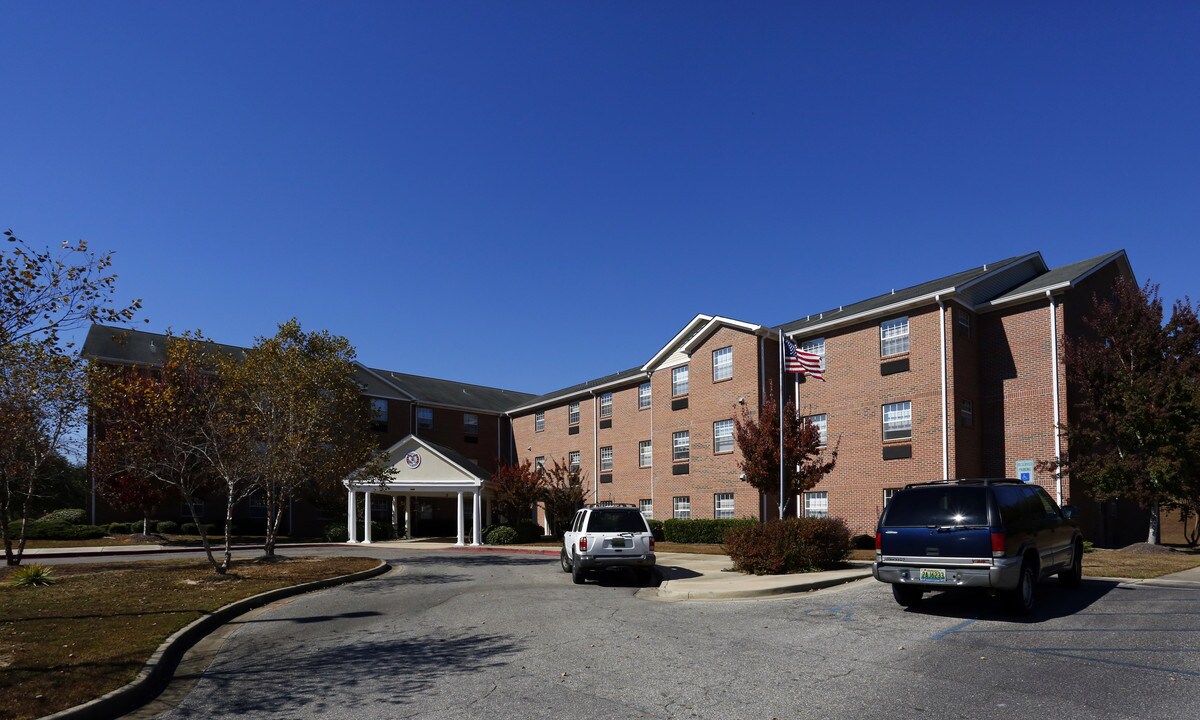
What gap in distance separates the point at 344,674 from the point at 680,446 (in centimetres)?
2686

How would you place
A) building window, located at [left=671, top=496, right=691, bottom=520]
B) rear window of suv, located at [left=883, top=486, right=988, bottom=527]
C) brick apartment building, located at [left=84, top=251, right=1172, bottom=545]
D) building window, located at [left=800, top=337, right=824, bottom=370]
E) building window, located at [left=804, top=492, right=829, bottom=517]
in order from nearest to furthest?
rear window of suv, located at [left=883, top=486, right=988, bottom=527], brick apartment building, located at [left=84, top=251, right=1172, bottom=545], building window, located at [left=804, top=492, right=829, bottom=517], building window, located at [left=800, top=337, right=824, bottom=370], building window, located at [left=671, top=496, right=691, bottom=520]

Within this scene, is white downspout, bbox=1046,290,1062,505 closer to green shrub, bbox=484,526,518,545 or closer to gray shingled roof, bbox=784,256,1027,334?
gray shingled roof, bbox=784,256,1027,334

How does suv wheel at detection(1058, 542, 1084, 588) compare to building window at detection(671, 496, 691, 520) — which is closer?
suv wheel at detection(1058, 542, 1084, 588)

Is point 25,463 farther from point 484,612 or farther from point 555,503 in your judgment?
point 555,503

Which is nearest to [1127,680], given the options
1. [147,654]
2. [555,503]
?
[147,654]

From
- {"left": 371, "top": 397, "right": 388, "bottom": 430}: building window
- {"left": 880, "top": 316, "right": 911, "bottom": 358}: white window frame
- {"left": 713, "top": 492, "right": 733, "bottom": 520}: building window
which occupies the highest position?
{"left": 880, "top": 316, "right": 911, "bottom": 358}: white window frame

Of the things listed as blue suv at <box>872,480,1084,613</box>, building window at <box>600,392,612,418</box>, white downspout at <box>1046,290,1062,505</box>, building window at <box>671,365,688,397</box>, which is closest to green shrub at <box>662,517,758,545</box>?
building window at <box>671,365,688,397</box>

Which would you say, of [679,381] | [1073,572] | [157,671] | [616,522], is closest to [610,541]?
[616,522]

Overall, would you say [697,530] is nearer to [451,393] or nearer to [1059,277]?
[1059,277]

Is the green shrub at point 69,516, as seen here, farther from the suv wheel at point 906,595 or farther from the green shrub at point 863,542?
the suv wheel at point 906,595

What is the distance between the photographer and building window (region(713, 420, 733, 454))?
31.2 m

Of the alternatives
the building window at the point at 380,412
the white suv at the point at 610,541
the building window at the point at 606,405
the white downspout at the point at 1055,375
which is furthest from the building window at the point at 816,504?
the building window at the point at 380,412

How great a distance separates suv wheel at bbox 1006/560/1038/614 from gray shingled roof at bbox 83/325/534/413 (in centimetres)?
3051

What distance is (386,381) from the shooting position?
46938mm
